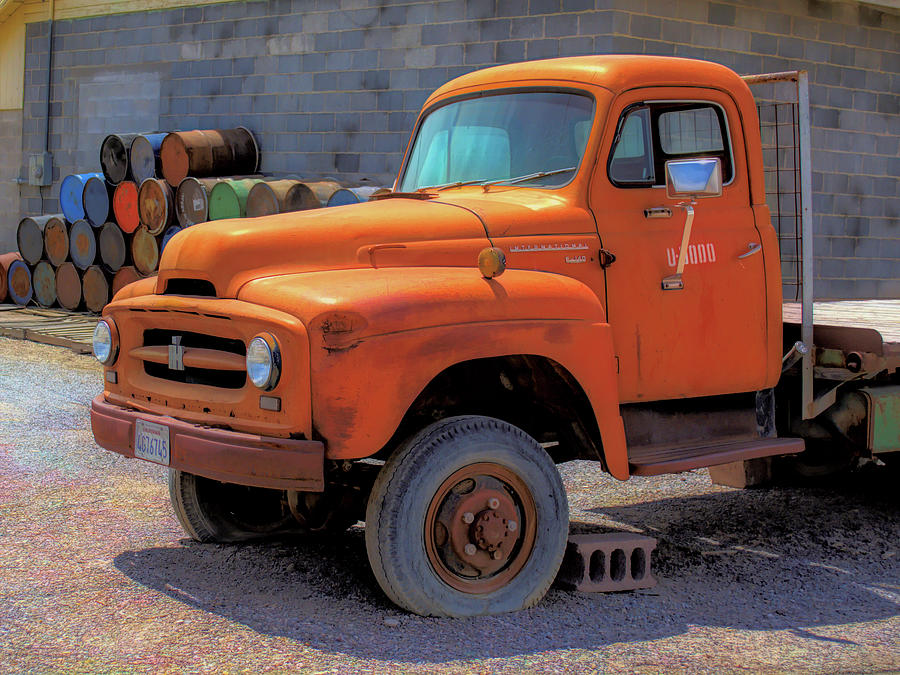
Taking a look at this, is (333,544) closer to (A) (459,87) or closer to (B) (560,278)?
(B) (560,278)

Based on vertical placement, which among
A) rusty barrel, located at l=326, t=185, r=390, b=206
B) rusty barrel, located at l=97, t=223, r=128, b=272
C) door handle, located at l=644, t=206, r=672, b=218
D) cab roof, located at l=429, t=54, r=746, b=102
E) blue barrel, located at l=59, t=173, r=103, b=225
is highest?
blue barrel, located at l=59, t=173, r=103, b=225

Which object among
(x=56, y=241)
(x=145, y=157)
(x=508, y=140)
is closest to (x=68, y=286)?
(x=56, y=241)

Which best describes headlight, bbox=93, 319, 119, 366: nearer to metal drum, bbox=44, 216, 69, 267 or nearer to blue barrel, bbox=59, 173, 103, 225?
blue barrel, bbox=59, 173, 103, 225

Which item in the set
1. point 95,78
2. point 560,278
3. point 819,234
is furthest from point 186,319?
point 95,78

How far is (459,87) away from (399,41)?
763cm

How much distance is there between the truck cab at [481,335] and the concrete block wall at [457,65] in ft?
20.8

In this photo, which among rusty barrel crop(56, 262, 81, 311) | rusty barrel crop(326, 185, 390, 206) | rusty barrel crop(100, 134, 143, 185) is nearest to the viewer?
rusty barrel crop(326, 185, 390, 206)

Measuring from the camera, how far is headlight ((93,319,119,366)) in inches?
175

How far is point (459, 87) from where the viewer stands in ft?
17.2

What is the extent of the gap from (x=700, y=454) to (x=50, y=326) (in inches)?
385

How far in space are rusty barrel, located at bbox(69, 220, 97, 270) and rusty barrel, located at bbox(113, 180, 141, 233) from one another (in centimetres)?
49

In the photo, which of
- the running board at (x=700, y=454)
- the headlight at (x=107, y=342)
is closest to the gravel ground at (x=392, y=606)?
the running board at (x=700, y=454)

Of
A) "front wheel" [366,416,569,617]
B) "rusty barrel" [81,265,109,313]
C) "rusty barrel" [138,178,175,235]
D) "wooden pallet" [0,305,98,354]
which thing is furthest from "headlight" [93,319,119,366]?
"rusty barrel" [81,265,109,313]

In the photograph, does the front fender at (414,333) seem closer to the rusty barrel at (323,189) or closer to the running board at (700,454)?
the running board at (700,454)
